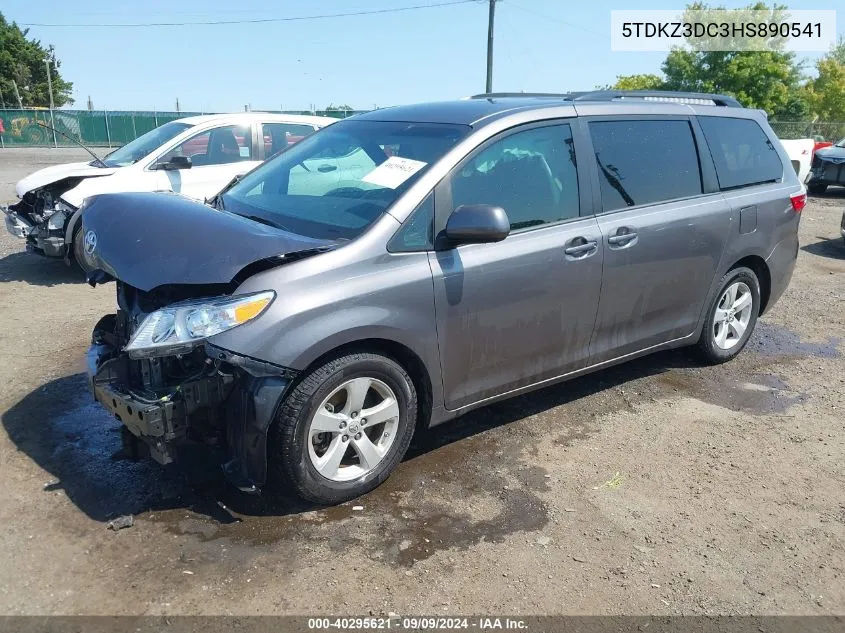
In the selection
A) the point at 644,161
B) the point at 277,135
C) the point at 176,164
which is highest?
the point at 277,135

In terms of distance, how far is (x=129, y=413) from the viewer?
3027 millimetres

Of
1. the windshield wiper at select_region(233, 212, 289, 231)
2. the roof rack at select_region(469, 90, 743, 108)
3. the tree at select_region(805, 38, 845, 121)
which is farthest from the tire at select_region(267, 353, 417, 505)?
the tree at select_region(805, 38, 845, 121)

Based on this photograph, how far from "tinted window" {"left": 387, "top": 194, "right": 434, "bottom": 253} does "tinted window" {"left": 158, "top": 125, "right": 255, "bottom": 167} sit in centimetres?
559

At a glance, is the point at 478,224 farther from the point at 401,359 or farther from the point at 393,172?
the point at 401,359

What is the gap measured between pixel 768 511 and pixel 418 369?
6.14 ft

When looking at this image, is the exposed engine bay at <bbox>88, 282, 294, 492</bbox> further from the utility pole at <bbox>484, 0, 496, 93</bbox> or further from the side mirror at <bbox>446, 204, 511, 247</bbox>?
the utility pole at <bbox>484, 0, 496, 93</bbox>

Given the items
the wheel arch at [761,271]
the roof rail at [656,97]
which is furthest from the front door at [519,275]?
the wheel arch at [761,271]

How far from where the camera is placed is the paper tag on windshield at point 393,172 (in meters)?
3.59

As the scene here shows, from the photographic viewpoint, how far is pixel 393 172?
3664mm

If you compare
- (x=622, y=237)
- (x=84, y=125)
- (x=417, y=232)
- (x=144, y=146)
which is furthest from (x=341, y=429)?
(x=84, y=125)

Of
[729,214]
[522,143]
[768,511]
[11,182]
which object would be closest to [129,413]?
[522,143]

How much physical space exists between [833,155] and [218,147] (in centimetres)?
1460

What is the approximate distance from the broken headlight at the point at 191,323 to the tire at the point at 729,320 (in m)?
3.48

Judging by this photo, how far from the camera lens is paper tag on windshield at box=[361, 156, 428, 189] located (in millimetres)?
3594
